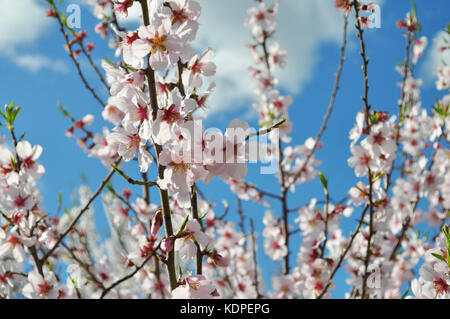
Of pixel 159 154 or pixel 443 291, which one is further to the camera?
pixel 443 291

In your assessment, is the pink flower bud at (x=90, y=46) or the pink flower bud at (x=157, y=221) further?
the pink flower bud at (x=90, y=46)

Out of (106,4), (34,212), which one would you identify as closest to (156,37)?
(34,212)

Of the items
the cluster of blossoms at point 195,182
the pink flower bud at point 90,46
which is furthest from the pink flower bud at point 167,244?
the pink flower bud at point 90,46

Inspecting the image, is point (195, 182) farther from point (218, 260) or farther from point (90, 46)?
point (90, 46)

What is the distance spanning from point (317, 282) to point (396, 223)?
1.69m

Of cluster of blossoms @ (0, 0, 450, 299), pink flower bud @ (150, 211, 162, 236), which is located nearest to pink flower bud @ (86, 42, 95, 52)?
cluster of blossoms @ (0, 0, 450, 299)

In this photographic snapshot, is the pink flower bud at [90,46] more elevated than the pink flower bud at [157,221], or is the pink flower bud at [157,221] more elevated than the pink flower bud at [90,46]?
the pink flower bud at [90,46]

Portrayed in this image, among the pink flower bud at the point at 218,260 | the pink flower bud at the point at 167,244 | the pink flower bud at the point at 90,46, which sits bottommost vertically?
the pink flower bud at the point at 218,260

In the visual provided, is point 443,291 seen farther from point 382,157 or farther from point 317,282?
point 317,282

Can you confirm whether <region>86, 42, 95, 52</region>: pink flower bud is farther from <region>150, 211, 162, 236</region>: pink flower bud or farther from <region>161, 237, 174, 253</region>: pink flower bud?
<region>161, 237, 174, 253</region>: pink flower bud

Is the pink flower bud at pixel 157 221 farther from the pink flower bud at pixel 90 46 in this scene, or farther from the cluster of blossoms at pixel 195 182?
the pink flower bud at pixel 90 46

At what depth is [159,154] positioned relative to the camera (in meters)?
1.18

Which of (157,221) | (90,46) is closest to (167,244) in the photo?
(157,221)

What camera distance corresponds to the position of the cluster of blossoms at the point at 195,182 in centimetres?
122
